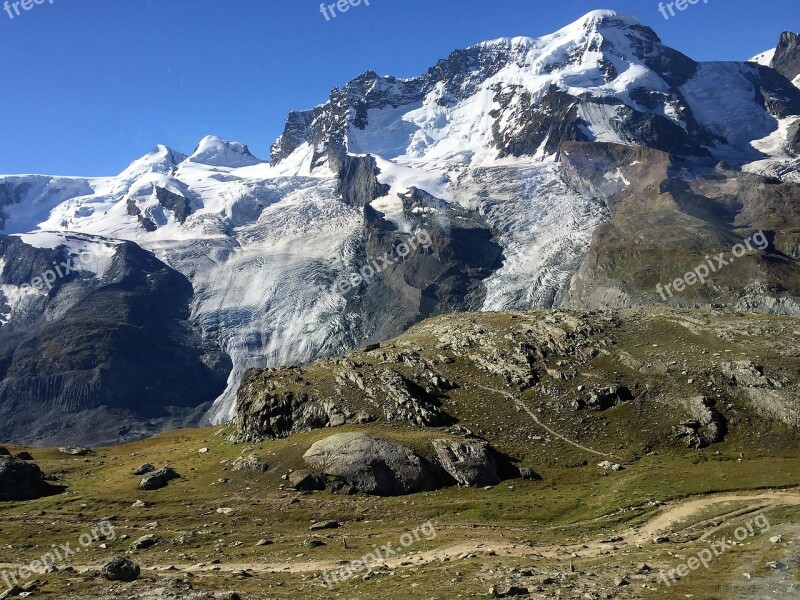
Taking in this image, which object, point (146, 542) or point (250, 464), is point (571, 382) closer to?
point (250, 464)

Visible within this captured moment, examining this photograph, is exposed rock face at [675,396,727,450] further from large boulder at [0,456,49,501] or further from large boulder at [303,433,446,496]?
large boulder at [0,456,49,501]

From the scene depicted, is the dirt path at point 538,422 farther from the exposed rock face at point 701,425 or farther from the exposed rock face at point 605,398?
the exposed rock face at point 701,425

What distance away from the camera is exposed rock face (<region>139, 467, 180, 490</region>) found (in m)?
81.6

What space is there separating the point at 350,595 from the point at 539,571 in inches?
558

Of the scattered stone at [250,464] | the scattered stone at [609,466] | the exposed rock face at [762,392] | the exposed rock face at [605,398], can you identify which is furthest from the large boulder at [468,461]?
the exposed rock face at [762,392]

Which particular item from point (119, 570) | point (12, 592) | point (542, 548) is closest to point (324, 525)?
point (542, 548)

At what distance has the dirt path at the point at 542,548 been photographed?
53500mm

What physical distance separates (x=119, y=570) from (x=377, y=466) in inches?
1433

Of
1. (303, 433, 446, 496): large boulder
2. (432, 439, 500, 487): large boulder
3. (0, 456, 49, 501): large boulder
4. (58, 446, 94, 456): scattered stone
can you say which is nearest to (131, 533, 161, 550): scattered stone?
(303, 433, 446, 496): large boulder

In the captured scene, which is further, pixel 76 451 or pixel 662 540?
pixel 76 451

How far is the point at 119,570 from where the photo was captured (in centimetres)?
4700

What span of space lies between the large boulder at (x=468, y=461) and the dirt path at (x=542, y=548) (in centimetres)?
1966

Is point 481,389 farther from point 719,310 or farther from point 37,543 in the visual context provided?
point 37,543

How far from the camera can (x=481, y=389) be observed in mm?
100812
